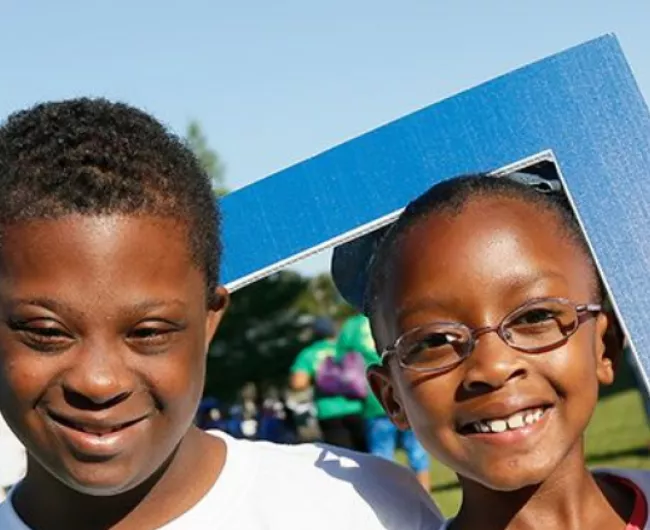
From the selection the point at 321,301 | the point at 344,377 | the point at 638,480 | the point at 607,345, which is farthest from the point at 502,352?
the point at 321,301

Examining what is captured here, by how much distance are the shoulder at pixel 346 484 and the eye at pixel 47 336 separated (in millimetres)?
477

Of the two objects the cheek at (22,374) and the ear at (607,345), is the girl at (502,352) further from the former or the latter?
the cheek at (22,374)

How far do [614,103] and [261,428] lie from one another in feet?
40.1

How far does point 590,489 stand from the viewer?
223 cm

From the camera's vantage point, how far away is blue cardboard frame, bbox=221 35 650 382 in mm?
2295

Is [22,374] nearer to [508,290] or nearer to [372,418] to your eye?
[508,290]

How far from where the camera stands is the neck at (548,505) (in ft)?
7.24

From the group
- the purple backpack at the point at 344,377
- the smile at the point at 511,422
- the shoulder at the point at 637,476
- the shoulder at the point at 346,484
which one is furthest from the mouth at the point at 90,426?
the purple backpack at the point at 344,377

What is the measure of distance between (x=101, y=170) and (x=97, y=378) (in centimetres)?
35

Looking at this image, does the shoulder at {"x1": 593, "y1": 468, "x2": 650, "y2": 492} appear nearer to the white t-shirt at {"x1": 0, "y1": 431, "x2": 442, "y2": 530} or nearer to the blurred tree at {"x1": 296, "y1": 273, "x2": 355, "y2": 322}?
the white t-shirt at {"x1": 0, "y1": 431, "x2": 442, "y2": 530}

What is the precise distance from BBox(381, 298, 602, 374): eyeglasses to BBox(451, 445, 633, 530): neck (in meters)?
0.25

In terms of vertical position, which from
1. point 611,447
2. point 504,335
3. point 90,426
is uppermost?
point 90,426

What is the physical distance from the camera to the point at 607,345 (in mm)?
2256

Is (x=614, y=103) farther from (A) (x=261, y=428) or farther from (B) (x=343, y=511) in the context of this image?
(A) (x=261, y=428)
